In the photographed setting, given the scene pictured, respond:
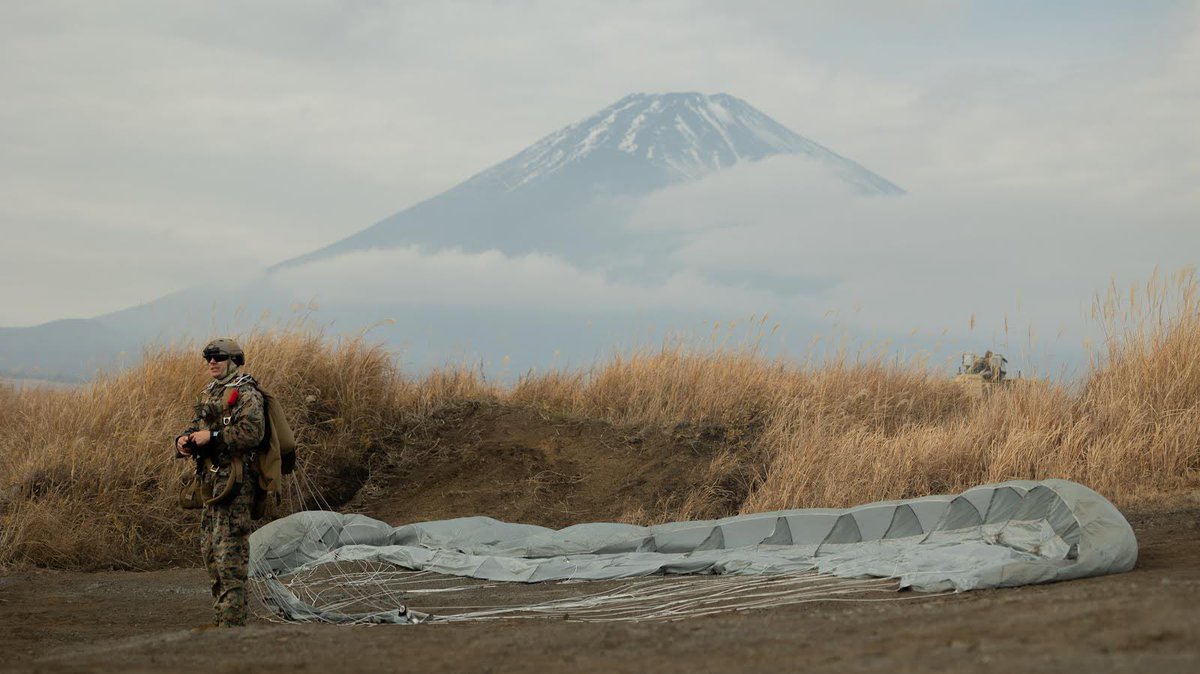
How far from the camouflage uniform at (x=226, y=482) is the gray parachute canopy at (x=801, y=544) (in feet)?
7.06

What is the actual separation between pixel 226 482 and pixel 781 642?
357 cm

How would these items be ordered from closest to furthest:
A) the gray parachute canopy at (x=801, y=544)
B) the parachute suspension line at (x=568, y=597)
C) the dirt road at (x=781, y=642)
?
the dirt road at (x=781, y=642)
the parachute suspension line at (x=568, y=597)
the gray parachute canopy at (x=801, y=544)

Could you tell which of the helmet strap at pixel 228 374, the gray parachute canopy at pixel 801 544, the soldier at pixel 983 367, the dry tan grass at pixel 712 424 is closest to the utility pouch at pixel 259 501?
the helmet strap at pixel 228 374

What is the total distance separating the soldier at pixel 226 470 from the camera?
7.00 meters

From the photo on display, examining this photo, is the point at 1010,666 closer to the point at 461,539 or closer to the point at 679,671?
the point at 679,671

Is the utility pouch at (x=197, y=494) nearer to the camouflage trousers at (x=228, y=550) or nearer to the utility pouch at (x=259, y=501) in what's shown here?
the camouflage trousers at (x=228, y=550)

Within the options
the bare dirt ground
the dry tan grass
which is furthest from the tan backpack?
the dry tan grass

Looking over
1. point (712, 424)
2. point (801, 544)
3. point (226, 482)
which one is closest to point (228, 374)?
point (226, 482)

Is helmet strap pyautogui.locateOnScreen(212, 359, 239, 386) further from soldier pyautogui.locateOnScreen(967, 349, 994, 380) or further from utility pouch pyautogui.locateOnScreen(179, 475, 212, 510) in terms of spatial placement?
soldier pyautogui.locateOnScreen(967, 349, 994, 380)

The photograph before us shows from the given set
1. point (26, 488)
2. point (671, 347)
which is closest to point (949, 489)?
point (671, 347)

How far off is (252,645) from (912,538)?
17.0 feet

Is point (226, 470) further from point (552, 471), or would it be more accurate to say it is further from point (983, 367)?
point (983, 367)

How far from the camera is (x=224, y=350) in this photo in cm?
721

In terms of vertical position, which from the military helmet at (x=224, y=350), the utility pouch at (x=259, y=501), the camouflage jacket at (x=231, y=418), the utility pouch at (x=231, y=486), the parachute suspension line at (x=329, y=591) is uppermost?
the military helmet at (x=224, y=350)
